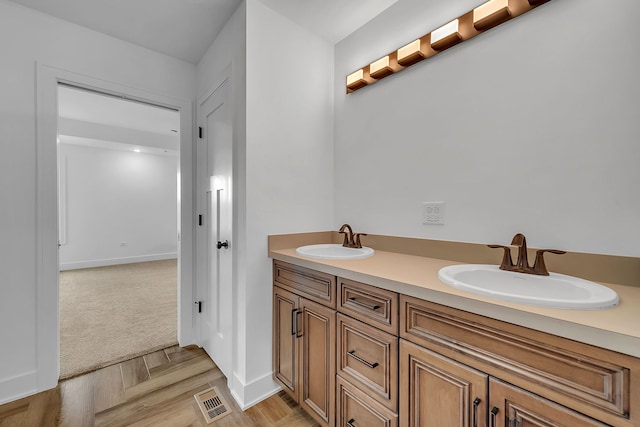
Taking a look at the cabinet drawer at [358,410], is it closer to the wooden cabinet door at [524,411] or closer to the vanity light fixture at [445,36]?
the wooden cabinet door at [524,411]

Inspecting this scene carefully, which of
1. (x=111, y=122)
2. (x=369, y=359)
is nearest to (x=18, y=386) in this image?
(x=369, y=359)

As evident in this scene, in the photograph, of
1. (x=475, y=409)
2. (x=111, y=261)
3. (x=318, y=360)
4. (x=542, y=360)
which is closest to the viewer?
(x=542, y=360)

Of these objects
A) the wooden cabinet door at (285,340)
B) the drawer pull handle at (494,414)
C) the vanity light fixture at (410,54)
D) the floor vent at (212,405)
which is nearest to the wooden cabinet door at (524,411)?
the drawer pull handle at (494,414)

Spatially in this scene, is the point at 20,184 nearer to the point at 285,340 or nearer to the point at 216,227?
the point at 216,227

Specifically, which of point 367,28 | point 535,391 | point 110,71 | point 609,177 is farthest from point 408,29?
point 110,71

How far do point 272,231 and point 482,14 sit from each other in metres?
1.53

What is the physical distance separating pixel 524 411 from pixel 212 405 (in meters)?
1.58

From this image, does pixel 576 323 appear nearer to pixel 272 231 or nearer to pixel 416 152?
pixel 416 152

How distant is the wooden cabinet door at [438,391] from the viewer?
31.6 inches

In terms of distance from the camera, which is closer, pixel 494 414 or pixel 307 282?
pixel 494 414

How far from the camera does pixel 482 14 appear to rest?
1.25 metres

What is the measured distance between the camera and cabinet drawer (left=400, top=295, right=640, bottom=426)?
1.95ft

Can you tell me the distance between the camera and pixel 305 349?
56.6 inches

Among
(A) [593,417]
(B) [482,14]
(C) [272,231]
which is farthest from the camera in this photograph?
(C) [272,231]
